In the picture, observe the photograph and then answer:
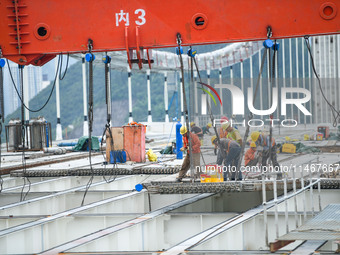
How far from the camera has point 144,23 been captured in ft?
36.8

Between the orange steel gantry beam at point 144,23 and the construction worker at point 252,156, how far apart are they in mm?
2214

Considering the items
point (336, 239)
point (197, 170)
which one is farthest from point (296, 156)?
point (336, 239)

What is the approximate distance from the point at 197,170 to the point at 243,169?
37.7 inches

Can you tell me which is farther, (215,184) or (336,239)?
(215,184)

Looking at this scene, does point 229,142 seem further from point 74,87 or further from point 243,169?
point 74,87

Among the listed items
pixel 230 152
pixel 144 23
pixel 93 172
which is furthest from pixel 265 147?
pixel 93 172

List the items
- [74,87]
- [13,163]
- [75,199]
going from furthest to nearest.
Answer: [74,87] < [13,163] < [75,199]

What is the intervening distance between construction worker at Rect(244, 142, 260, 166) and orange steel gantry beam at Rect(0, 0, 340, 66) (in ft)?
7.26

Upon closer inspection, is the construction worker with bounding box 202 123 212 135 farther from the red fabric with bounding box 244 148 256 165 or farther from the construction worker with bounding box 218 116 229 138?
the red fabric with bounding box 244 148 256 165

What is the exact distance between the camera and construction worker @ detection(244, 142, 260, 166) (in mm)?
12080

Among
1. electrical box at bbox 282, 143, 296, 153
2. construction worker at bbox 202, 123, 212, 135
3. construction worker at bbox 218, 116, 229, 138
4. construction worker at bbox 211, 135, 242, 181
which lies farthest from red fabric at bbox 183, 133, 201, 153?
electrical box at bbox 282, 143, 296, 153

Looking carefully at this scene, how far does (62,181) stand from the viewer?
63.5 ft

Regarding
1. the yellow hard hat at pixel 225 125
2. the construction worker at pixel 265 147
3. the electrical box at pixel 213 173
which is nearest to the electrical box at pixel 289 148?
the construction worker at pixel 265 147

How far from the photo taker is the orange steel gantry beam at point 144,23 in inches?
427
